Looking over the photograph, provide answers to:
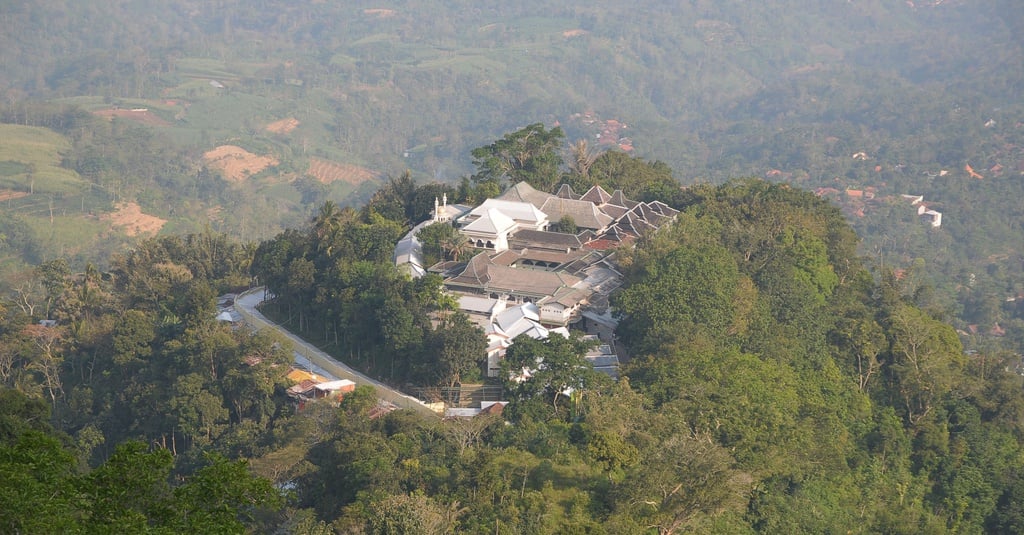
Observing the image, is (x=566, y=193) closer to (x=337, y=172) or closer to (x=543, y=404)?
(x=543, y=404)

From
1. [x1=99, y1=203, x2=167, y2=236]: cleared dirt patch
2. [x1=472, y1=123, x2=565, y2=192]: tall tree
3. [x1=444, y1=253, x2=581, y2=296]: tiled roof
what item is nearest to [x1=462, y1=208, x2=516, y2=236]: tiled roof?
[x1=444, y1=253, x2=581, y2=296]: tiled roof

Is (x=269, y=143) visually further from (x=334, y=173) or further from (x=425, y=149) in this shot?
(x=425, y=149)

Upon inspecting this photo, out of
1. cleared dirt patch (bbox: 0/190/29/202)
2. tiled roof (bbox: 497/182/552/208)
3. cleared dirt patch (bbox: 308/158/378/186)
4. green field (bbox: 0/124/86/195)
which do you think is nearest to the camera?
tiled roof (bbox: 497/182/552/208)

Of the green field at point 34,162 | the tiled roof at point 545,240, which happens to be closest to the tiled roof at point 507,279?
the tiled roof at point 545,240

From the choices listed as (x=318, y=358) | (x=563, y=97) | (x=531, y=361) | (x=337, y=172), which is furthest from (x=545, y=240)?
(x=563, y=97)

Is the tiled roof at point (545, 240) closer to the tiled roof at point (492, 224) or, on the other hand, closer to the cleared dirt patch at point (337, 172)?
the tiled roof at point (492, 224)

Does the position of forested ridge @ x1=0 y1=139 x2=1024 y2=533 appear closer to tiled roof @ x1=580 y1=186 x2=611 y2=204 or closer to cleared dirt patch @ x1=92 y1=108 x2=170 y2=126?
tiled roof @ x1=580 y1=186 x2=611 y2=204
